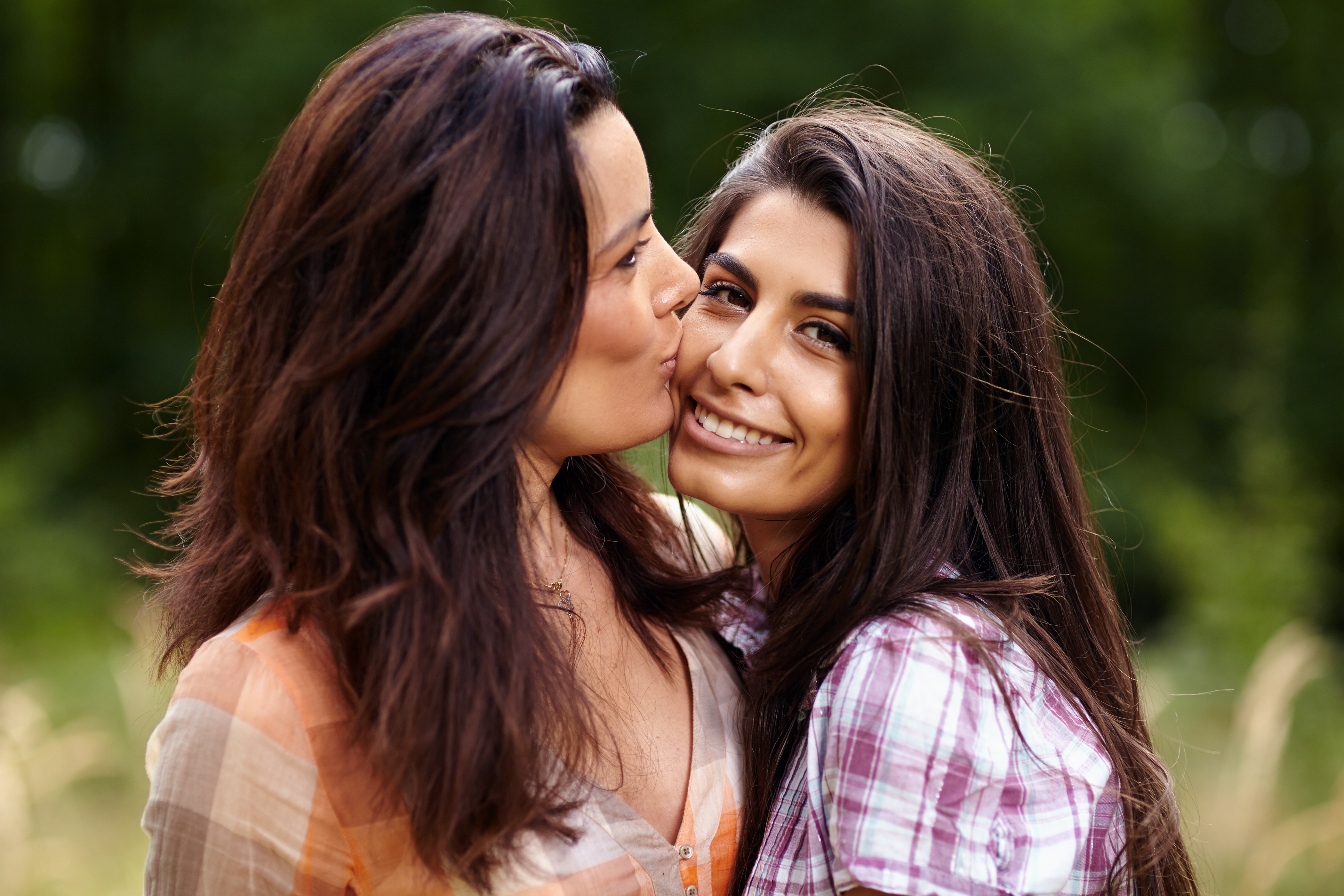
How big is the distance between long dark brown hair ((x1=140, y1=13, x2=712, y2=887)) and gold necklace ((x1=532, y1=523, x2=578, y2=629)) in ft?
0.82

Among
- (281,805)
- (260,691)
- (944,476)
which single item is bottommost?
(281,805)

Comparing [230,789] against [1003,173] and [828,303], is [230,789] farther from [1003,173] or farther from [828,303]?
[1003,173]

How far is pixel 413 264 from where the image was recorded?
5.38 feet

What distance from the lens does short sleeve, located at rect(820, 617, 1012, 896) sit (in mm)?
1659

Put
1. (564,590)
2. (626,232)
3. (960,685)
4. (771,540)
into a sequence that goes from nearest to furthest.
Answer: (960,685) → (626,232) → (564,590) → (771,540)

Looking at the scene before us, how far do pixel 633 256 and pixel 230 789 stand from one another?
1080 mm

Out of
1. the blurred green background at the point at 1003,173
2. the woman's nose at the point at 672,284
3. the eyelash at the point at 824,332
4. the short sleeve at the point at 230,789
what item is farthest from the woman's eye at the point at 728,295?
the blurred green background at the point at 1003,173

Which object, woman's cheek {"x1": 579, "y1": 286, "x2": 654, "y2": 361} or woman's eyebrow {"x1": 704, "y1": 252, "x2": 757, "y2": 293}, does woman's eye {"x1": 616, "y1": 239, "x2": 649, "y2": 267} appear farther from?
woman's eyebrow {"x1": 704, "y1": 252, "x2": 757, "y2": 293}

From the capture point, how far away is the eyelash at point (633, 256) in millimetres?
1935

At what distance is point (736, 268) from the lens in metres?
2.14

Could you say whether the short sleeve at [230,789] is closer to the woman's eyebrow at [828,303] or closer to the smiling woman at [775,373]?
the smiling woman at [775,373]

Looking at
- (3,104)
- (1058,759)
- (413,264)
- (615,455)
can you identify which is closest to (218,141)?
(3,104)

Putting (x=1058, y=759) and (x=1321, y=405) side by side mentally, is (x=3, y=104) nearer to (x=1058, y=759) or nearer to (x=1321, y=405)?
(x=1058, y=759)

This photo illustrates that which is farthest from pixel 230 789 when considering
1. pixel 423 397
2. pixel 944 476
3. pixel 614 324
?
pixel 944 476
